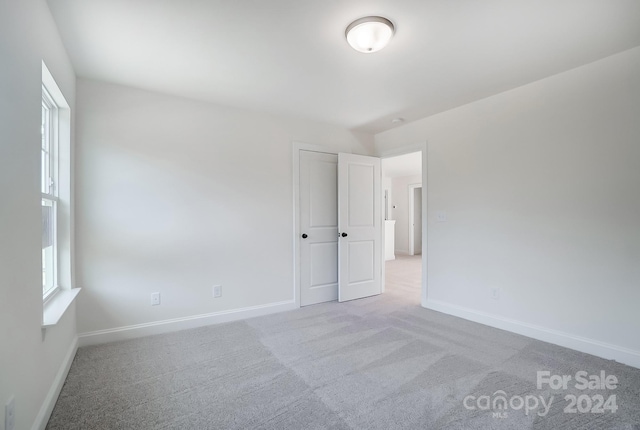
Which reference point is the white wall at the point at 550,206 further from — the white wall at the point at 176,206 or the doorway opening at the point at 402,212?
the doorway opening at the point at 402,212

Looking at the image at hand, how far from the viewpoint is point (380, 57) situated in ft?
7.66

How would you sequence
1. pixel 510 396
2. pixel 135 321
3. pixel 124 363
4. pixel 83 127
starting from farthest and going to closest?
pixel 135 321, pixel 83 127, pixel 124 363, pixel 510 396

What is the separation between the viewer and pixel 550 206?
107 inches

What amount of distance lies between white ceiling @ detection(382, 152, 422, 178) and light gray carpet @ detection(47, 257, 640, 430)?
380 centimetres

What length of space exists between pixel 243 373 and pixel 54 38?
260 cm

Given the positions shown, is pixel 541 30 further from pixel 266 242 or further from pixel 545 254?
pixel 266 242

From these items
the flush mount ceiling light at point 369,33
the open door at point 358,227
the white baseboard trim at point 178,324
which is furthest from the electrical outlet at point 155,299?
the flush mount ceiling light at point 369,33

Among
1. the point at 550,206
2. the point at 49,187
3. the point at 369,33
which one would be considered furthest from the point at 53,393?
the point at 550,206

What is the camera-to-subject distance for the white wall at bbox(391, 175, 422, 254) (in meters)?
9.04

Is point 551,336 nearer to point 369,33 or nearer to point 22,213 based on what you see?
point 369,33

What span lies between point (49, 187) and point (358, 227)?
328cm

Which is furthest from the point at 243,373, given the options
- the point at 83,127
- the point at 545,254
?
the point at 545,254

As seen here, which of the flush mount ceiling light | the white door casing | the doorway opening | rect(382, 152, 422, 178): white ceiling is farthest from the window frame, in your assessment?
the doorway opening

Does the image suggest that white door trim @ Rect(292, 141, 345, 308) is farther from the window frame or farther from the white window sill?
the window frame
